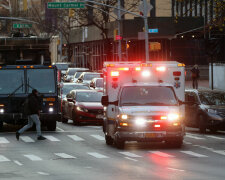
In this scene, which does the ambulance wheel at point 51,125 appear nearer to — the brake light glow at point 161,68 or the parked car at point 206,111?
the parked car at point 206,111

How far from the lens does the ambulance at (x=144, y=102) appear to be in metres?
20.1

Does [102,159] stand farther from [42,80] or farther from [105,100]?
[42,80]

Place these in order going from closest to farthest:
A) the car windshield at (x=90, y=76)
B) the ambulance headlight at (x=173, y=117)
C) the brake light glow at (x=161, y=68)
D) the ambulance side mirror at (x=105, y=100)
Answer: the ambulance headlight at (x=173, y=117), the ambulance side mirror at (x=105, y=100), the brake light glow at (x=161, y=68), the car windshield at (x=90, y=76)

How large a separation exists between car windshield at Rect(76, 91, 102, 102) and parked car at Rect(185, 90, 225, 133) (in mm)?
5355

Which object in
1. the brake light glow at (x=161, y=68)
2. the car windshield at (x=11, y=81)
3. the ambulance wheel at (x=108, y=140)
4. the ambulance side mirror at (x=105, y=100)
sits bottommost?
the ambulance wheel at (x=108, y=140)

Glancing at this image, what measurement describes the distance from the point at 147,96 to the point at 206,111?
17.9 ft

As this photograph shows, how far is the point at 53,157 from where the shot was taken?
737 inches

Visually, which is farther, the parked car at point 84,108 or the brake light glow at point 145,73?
the parked car at point 84,108

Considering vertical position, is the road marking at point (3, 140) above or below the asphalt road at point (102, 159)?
below

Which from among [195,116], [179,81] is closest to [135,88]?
[179,81]

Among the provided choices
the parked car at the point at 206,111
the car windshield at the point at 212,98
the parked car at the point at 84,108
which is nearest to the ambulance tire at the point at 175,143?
the parked car at the point at 206,111

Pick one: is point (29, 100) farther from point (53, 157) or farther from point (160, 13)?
point (160, 13)

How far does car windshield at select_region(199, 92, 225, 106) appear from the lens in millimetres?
26562

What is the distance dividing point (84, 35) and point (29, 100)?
→ 68569mm
